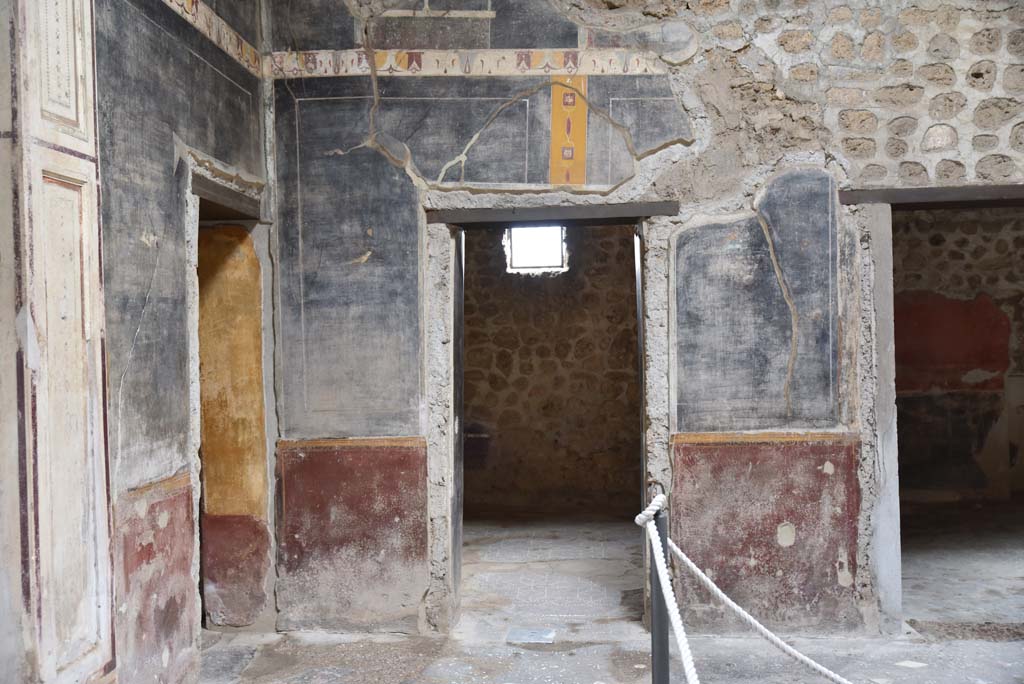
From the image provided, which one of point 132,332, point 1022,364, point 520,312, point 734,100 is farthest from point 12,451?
point 1022,364

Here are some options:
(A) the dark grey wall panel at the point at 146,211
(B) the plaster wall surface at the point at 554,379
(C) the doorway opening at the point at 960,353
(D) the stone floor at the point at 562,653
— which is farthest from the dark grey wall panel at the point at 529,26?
(C) the doorway opening at the point at 960,353

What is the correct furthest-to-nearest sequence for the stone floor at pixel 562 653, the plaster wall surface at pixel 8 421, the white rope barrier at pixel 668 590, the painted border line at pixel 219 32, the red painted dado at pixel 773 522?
the red painted dado at pixel 773 522 < the stone floor at pixel 562 653 < the painted border line at pixel 219 32 < the plaster wall surface at pixel 8 421 < the white rope barrier at pixel 668 590

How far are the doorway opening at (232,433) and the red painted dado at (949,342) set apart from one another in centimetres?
543

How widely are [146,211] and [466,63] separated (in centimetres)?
183

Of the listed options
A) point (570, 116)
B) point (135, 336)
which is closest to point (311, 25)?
point (570, 116)

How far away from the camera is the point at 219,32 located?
155 inches

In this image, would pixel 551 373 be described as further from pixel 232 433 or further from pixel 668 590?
pixel 668 590

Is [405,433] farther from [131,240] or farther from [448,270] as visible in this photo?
[131,240]

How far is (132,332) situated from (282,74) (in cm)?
185

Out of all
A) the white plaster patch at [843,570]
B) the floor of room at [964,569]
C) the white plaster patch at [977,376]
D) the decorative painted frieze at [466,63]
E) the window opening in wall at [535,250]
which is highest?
the decorative painted frieze at [466,63]

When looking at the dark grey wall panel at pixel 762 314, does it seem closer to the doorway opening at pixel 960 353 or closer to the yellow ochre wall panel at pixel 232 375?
the yellow ochre wall panel at pixel 232 375

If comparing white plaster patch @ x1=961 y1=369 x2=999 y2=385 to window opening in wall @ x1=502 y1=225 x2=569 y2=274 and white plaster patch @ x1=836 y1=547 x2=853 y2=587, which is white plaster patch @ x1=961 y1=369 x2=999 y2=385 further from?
white plaster patch @ x1=836 y1=547 x2=853 y2=587

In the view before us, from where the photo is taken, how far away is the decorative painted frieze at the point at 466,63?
438 centimetres

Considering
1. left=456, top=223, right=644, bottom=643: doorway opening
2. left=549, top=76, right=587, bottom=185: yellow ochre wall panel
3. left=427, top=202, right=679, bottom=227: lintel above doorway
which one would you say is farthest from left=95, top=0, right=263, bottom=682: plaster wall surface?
left=456, top=223, right=644, bottom=643: doorway opening
